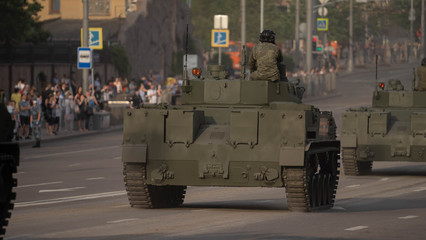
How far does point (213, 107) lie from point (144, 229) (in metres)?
4.72

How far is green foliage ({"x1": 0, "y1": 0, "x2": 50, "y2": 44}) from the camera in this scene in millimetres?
49438

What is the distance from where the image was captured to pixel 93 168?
3378 centimetres

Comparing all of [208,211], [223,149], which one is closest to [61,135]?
[208,211]

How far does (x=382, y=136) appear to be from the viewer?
30266 millimetres

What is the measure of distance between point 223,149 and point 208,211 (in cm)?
123

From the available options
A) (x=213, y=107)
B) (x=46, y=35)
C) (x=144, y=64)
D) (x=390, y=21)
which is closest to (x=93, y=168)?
(x=213, y=107)

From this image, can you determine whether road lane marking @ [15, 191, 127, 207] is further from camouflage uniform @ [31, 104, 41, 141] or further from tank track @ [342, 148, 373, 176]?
camouflage uniform @ [31, 104, 41, 141]

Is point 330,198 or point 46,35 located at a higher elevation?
point 46,35

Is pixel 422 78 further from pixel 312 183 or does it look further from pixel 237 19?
pixel 237 19

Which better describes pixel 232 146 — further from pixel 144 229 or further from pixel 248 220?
pixel 144 229

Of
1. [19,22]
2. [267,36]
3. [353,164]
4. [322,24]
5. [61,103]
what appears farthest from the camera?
[322,24]

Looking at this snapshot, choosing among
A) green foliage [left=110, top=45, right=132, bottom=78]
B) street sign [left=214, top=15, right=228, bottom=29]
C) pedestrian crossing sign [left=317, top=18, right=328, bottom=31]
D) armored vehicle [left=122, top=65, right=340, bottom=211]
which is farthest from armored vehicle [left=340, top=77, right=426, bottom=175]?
pedestrian crossing sign [left=317, top=18, right=328, bottom=31]

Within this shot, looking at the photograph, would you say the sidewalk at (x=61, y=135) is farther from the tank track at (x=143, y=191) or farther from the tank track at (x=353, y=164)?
the tank track at (x=143, y=191)

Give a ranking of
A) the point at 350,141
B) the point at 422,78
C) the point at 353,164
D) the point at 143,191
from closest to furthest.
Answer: the point at 143,191, the point at 350,141, the point at 353,164, the point at 422,78
